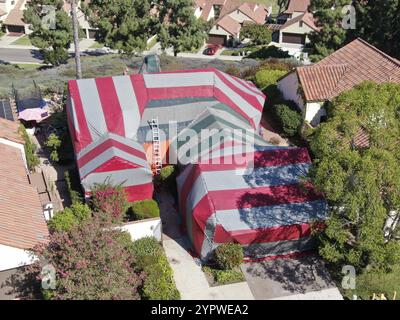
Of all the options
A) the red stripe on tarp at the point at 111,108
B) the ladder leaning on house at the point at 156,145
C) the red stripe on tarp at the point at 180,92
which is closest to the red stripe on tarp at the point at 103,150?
the red stripe on tarp at the point at 111,108

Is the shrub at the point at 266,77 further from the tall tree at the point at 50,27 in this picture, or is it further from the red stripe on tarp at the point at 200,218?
the tall tree at the point at 50,27

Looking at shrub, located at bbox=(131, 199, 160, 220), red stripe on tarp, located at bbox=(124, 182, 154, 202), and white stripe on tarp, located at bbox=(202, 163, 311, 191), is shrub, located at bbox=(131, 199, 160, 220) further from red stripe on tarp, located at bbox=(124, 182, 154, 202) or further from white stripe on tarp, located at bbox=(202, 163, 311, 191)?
white stripe on tarp, located at bbox=(202, 163, 311, 191)

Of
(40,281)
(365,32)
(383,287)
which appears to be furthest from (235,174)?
(365,32)

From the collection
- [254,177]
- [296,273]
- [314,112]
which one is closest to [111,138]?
[254,177]

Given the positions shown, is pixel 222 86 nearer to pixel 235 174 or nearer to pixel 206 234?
pixel 235 174

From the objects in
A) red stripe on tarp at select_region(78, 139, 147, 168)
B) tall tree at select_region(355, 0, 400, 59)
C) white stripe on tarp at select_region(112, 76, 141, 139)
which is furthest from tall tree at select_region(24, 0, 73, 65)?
red stripe on tarp at select_region(78, 139, 147, 168)

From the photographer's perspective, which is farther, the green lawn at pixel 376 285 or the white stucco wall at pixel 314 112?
the white stucco wall at pixel 314 112

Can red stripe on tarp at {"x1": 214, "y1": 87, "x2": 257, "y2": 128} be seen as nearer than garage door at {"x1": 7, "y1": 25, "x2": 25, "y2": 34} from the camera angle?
Yes
